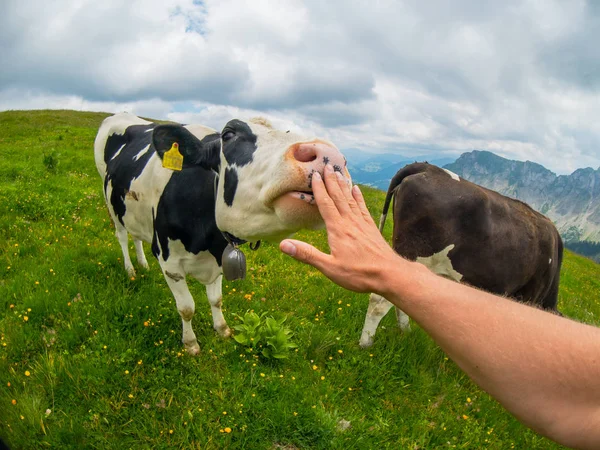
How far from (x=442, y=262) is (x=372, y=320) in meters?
1.25

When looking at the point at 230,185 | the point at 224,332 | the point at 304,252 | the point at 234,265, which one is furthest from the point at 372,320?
the point at 304,252

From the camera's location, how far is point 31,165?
11.4 metres

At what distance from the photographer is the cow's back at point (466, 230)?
203 inches

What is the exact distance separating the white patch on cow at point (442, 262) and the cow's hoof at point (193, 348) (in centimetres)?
306

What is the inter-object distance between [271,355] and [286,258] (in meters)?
3.26

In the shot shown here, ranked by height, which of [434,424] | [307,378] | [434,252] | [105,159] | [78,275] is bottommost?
[434,424]

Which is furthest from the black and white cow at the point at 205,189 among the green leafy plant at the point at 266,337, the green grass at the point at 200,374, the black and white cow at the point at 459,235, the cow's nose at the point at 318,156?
the black and white cow at the point at 459,235

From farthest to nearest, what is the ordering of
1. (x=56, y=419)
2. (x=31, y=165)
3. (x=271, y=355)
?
(x=31, y=165)
(x=271, y=355)
(x=56, y=419)

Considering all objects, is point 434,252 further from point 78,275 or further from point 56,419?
point 78,275

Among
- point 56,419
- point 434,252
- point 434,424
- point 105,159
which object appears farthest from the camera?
point 105,159

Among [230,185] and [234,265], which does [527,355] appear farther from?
[234,265]

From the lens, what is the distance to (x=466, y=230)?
17.1 feet

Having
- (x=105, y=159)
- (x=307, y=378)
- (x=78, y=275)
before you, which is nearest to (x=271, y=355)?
(x=307, y=378)

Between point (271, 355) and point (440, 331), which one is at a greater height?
point (440, 331)
